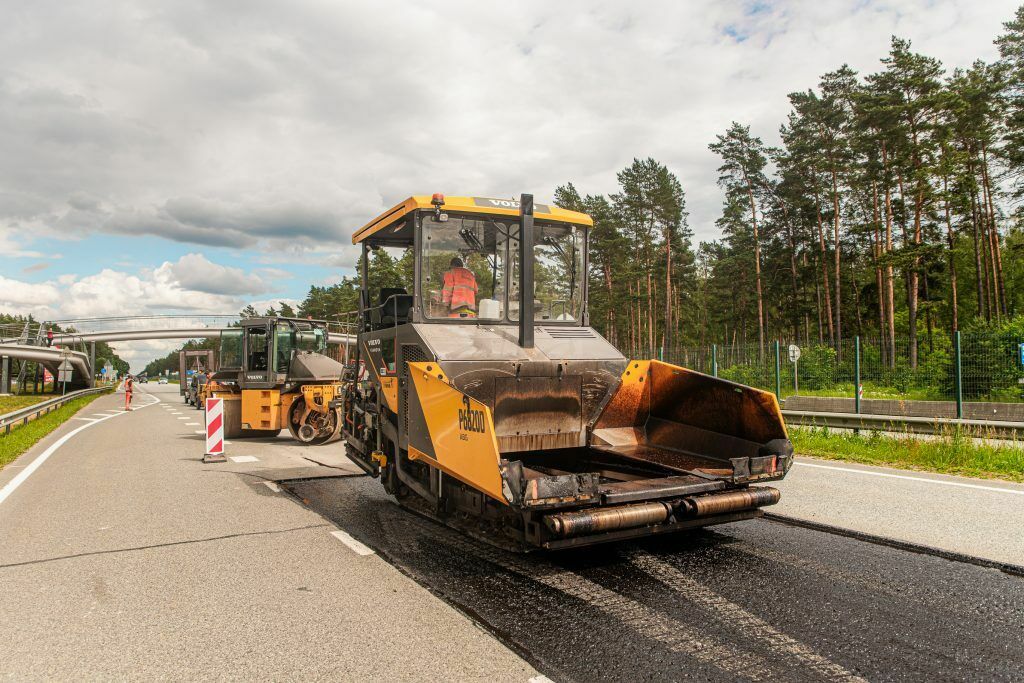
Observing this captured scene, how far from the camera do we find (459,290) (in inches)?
241

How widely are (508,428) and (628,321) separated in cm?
5117

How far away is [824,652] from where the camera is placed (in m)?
3.27

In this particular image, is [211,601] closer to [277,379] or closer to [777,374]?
[277,379]

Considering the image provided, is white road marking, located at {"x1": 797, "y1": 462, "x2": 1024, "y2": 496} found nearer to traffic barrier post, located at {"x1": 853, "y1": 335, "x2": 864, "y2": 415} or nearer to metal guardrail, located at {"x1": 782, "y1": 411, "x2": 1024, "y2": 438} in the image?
metal guardrail, located at {"x1": 782, "y1": 411, "x2": 1024, "y2": 438}

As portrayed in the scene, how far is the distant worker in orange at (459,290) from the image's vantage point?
604 cm

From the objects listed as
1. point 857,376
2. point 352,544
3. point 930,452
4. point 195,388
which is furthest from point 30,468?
point 195,388

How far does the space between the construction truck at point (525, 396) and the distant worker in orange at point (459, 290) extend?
10mm

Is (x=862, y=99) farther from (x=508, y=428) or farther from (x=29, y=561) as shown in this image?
(x=29, y=561)

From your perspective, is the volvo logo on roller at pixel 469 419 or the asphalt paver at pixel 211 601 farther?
the volvo logo on roller at pixel 469 419

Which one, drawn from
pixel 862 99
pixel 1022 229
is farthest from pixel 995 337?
pixel 1022 229

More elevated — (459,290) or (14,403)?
(459,290)

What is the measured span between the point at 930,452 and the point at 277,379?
38.8 ft

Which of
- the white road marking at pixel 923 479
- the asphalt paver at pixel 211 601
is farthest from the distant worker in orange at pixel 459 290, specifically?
the white road marking at pixel 923 479

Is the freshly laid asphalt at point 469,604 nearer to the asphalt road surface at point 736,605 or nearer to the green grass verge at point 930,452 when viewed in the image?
the asphalt road surface at point 736,605
